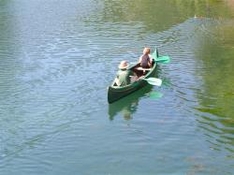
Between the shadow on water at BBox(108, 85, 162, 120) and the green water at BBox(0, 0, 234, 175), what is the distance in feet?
0.15

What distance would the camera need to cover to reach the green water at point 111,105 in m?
16.0

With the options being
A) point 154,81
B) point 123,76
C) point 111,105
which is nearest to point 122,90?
point 123,76

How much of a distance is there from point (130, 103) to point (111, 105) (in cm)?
101

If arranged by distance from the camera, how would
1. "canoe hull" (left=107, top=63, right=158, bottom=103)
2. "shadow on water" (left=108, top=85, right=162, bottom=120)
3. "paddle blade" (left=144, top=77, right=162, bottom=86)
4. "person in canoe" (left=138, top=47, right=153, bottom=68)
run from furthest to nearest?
"person in canoe" (left=138, top=47, right=153, bottom=68) → "paddle blade" (left=144, top=77, right=162, bottom=86) → "canoe hull" (left=107, top=63, right=158, bottom=103) → "shadow on water" (left=108, top=85, right=162, bottom=120)

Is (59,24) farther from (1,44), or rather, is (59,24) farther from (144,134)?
(144,134)

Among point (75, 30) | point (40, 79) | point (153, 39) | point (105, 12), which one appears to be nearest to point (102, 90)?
point (40, 79)

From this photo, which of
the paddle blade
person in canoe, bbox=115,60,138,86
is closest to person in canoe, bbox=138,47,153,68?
the paddle blade

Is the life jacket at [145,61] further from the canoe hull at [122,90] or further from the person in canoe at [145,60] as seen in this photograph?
the canoe hull at [122,90]

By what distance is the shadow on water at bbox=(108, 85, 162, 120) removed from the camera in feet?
66.5

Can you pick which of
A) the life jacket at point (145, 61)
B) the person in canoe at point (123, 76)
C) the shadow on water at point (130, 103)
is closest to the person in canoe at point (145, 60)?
the life jacket at point (145, 61)

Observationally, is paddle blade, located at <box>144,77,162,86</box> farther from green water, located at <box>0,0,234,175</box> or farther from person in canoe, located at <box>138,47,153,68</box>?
person in canoe, located at <box>138,47,153,68</box>

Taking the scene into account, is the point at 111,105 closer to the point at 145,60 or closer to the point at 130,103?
the point at 130,103

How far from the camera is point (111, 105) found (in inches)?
818

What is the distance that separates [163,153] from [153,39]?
18.7 m
